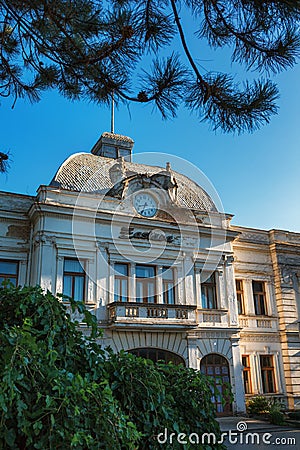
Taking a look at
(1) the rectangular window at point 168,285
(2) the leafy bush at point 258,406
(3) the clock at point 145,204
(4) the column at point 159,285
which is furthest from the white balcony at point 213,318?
(3) the clock at point 145,204

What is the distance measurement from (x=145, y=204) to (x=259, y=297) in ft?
19.8

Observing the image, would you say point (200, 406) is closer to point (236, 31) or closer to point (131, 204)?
point (236, 31)

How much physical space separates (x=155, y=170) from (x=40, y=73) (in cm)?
1281

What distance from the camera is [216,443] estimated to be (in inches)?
144

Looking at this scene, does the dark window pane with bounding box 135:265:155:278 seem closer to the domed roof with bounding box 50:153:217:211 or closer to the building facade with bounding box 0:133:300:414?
the building facade with bounding box 0:133:300:414

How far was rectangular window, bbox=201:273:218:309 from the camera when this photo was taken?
50.8 ft

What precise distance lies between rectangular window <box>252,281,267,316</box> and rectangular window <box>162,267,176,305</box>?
3.91 metres

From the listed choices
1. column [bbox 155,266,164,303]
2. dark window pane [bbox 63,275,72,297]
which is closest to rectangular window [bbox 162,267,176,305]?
column [bbox 155,266,164,303]

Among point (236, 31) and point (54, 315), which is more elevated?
point (236, 31)

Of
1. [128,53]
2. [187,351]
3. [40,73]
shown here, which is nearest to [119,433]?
[128,53]

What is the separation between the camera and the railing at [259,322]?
641 inches

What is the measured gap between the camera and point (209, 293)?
51.4ft

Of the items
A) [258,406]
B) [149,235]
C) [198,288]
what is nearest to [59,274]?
[149,235]

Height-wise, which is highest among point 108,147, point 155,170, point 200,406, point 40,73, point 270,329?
point 108,147
